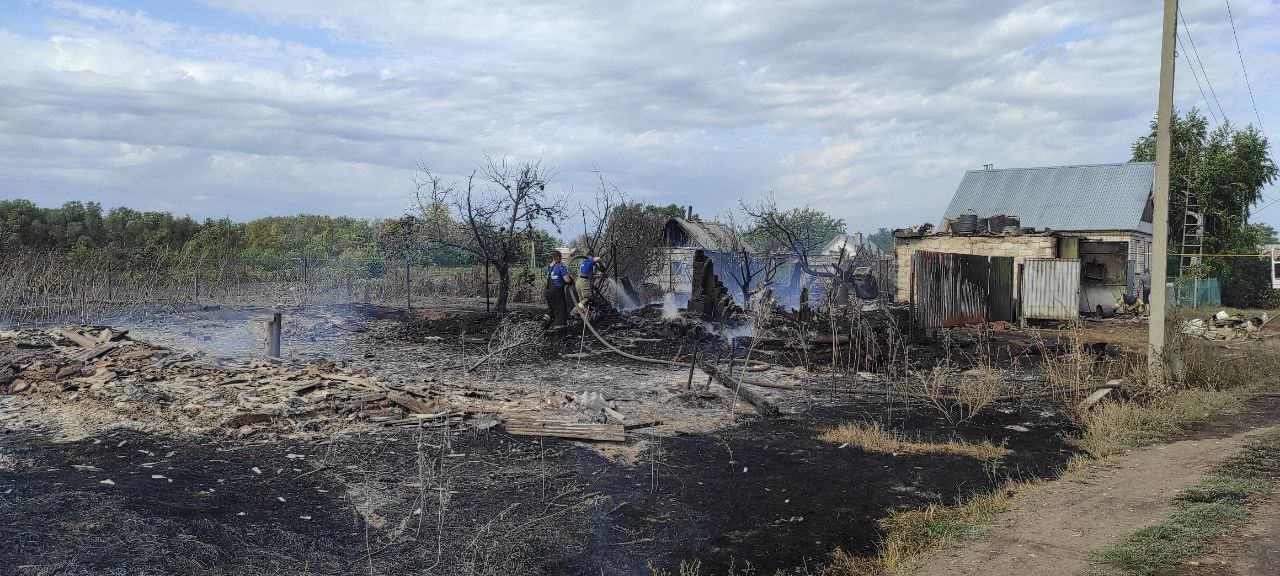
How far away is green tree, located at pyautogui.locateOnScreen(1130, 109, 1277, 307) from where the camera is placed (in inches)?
1145

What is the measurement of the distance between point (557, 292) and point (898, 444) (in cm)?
868

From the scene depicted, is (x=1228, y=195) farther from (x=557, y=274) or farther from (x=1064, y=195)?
(x=557, y=274)

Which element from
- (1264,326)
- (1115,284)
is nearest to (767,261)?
(1115,284)

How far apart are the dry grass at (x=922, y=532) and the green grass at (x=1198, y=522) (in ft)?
2.73

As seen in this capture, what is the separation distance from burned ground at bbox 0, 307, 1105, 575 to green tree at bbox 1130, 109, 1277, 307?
1009 inches

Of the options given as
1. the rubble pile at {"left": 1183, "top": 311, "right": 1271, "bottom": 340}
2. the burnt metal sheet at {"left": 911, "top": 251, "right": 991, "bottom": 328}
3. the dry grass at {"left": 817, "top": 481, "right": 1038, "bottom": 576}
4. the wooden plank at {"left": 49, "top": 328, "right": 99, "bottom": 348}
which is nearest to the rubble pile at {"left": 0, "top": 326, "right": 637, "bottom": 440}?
the wooden plank at {"left": 49, "top": 328, "right": 99, "bottom": 348}

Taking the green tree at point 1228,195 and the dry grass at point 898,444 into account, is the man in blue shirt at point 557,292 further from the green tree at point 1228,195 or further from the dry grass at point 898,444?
the green tree at point 1228,195

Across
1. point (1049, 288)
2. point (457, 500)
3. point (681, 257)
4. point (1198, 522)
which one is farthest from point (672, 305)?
point (1198, 522)

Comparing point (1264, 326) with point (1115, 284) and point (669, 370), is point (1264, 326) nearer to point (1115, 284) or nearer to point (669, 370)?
point (1115, 284)

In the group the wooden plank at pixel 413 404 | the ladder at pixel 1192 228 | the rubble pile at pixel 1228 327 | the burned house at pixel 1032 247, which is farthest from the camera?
the ladder at pixel 1192 228

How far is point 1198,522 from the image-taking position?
16.0 ft

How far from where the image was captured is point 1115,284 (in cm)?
2245

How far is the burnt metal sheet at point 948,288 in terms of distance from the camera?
15281 mm

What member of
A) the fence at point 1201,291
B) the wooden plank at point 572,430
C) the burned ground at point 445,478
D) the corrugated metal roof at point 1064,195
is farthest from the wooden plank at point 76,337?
the fence at point 1201,291
